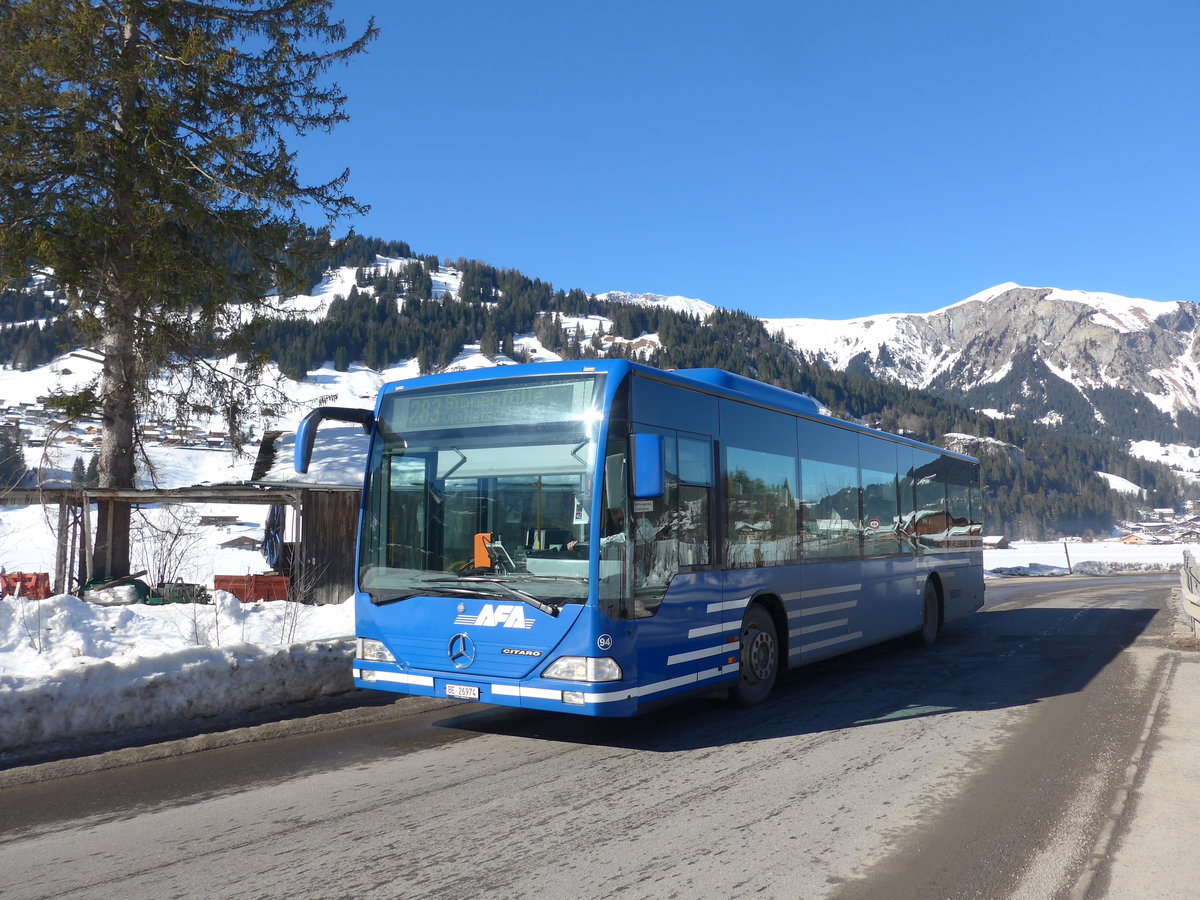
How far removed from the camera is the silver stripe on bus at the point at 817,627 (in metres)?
8.95

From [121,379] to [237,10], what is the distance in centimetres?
812

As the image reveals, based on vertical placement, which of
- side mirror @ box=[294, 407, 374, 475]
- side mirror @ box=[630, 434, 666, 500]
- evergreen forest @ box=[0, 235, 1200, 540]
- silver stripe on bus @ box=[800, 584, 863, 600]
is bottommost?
silver stripe on bus @ box=[800, 584, 863, 600]

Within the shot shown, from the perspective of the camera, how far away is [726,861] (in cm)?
434

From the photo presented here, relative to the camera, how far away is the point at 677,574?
6973 mm

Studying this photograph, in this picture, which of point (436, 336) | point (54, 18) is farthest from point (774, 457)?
point (436, 336)

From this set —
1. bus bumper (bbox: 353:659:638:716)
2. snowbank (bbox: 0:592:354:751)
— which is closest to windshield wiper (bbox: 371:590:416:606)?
bus bumper (bbox: 353:659:638:716)

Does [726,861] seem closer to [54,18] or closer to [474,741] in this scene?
[474,741]

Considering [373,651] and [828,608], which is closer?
[373,651]

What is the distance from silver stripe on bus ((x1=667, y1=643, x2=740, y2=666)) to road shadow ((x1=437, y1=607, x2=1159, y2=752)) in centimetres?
64

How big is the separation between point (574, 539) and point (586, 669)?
36.3 inches

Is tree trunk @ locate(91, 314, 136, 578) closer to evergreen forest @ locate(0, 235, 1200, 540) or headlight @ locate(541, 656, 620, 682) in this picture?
headlight @ locate(541, 656, 620, 682)

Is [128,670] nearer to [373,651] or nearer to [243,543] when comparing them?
[373,651]

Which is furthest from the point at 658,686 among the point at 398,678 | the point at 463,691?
the point at 398,678

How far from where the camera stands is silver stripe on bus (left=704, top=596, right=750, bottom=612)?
7500mm
